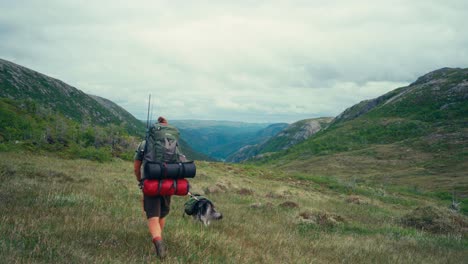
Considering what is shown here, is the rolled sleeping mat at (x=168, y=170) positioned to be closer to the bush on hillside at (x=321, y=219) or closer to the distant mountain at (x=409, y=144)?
the bush on hillside at (x=321, y=219)

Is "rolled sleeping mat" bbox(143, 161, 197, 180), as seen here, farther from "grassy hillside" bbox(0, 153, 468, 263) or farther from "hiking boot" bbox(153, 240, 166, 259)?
"grassy hillside" bbox(0, 153, 468, 263)

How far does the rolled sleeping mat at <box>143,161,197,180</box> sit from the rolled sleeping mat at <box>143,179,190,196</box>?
0.08m

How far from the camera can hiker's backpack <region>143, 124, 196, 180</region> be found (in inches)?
215

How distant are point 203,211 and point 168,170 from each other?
366cm

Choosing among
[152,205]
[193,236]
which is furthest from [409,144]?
[152,205]

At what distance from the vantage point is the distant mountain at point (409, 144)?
207 feet

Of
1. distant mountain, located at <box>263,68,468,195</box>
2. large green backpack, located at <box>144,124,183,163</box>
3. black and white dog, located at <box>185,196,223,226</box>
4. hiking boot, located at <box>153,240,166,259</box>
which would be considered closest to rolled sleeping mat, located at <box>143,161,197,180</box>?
large green backpack, located at <box>144,124,183,163</box>

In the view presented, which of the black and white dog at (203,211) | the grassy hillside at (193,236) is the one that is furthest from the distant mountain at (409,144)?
the black and white dog at (203,211)

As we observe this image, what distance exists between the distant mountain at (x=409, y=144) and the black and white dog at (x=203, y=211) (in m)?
47.7

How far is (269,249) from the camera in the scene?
7.25 metres

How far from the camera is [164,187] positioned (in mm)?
5547

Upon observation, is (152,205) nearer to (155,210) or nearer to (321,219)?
(155,210)

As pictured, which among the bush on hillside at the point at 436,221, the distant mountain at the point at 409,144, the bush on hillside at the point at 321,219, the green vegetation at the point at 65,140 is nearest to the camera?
the bush on hillside at the point at 321,219

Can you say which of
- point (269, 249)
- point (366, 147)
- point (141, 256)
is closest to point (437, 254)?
point (269, 249)
